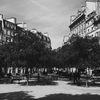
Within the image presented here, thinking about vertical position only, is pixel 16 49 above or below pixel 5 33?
below

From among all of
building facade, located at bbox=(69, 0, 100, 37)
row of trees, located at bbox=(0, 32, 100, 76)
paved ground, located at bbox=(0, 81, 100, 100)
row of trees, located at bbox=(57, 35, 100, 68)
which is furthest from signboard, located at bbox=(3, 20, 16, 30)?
paved ground, located at bbox=(0, 81, 100, 100)

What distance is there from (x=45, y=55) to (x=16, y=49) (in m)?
4.15

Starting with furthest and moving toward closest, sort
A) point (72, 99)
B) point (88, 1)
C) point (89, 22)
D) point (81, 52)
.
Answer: point (88, 1), point (89, 22), point (81, 52), point (72, 99)

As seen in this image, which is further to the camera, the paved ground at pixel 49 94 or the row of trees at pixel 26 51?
the row of trees at pixel 26 51

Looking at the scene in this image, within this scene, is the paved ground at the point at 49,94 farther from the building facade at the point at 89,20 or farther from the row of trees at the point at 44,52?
the building facade at the point at 89,20

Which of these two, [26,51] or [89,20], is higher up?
[89,20]

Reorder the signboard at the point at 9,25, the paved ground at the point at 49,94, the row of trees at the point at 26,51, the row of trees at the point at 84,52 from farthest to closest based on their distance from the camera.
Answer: the signboard at the point at 9,25 → the row of trees at the point at 26,51 → the row of trees at the point at 84,52 → the paved ground at the point at 49,94

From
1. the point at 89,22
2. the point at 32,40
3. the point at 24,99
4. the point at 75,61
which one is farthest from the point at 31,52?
the point at 89,22

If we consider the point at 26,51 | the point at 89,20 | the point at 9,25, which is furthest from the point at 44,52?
the point at 9,25

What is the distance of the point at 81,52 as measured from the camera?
1254 inches

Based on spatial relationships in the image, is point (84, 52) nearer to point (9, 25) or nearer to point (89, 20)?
point (89, 20)

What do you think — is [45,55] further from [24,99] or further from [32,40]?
[24,99]

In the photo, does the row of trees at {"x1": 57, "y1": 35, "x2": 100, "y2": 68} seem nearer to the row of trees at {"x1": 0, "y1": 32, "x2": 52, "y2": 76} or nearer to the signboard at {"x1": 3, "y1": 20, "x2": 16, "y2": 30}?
the row of trees at {"x1": 0, "y1": 32, "x2": 52, "y2": 76}

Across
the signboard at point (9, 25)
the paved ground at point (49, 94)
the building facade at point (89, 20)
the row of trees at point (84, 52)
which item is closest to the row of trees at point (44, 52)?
the row of trees at point (84, 52)
